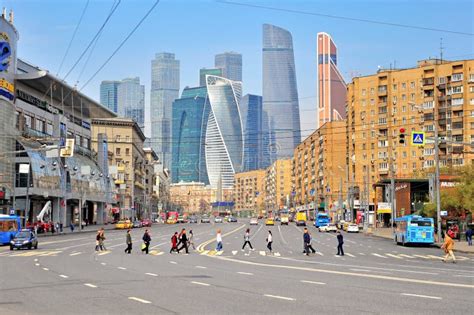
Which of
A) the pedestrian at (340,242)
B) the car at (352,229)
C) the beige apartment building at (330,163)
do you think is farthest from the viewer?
the beige apartment building at (330,163)

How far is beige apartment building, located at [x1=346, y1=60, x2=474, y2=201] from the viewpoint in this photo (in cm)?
11594

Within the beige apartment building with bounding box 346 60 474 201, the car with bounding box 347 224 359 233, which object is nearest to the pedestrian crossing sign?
the car with bounding box 347 224 359 233

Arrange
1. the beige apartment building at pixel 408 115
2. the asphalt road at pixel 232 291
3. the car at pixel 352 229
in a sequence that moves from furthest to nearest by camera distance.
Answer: the beige apartment building at pixel 408 115, the car at pixel 352 229, the asphalt road at pixel 232 291

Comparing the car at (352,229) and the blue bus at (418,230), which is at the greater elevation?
the blue bus at (418,230)

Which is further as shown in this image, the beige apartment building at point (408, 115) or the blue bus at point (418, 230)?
the beige apartment building at point (408, 115)

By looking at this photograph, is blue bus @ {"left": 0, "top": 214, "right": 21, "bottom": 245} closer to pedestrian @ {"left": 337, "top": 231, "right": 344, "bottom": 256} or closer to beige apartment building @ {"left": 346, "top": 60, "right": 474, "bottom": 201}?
pedestrian @ {"left": 337, "top": 231, "right": 344, "bottom": 256}

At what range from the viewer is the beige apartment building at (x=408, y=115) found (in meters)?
116

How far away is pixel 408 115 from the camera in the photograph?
4911 inches

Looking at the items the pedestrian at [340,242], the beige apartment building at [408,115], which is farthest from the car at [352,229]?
the pedestrian at [340,242]

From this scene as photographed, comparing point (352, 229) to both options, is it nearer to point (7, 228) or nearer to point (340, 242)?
point (7, 228)

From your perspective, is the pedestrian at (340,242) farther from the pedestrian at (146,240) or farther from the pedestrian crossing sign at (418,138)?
the pedestrian at (146,240)

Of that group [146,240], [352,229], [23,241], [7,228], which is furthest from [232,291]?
[352,229]

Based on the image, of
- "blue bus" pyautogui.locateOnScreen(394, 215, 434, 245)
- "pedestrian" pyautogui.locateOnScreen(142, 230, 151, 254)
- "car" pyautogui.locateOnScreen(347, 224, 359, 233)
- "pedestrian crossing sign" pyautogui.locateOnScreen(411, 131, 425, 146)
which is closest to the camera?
"pedestrian crossing sign" pyautogui.locateOnScreen(411, 131, 425, 146)

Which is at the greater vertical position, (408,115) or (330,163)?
(408,115)
